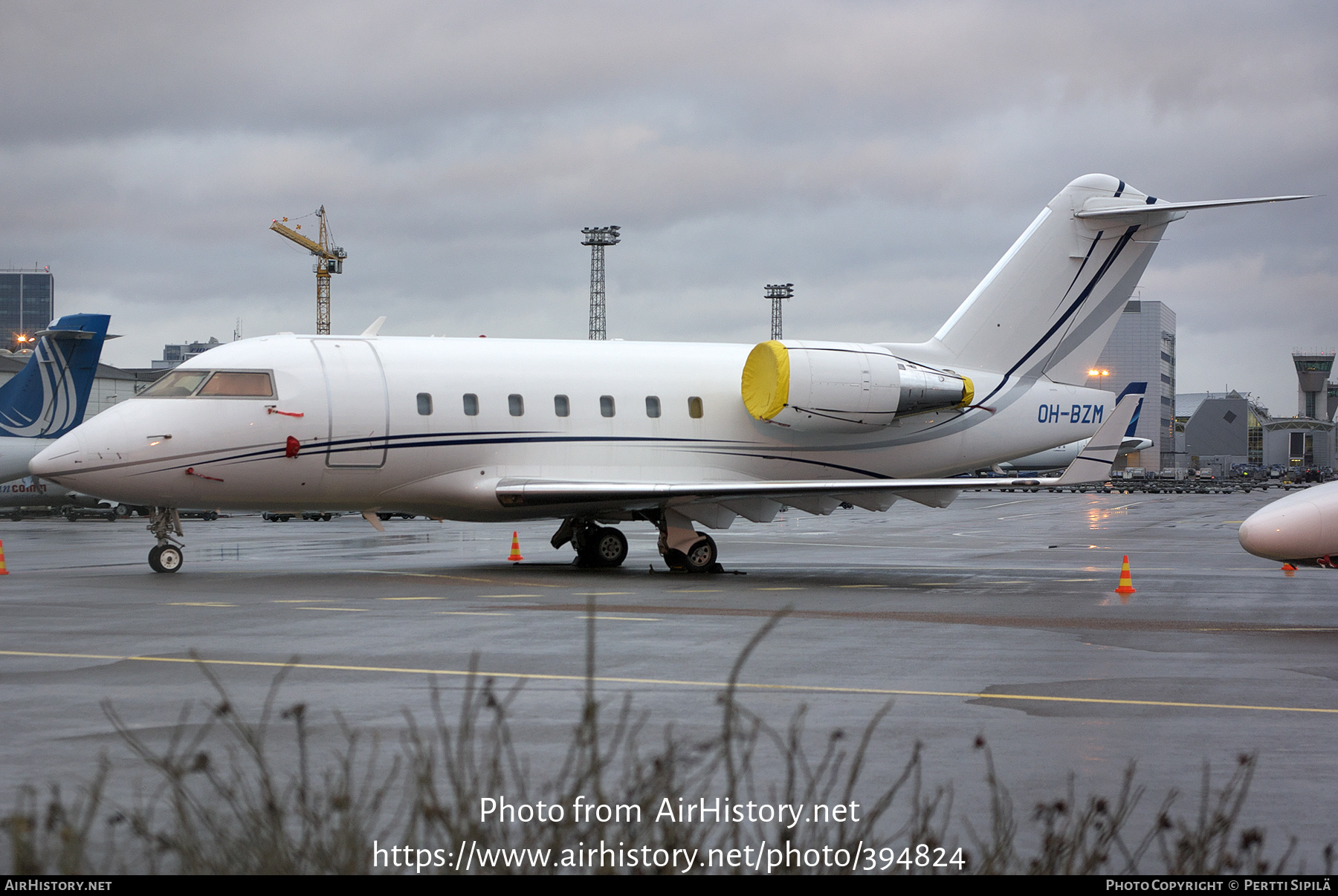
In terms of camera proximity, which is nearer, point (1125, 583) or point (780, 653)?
point (780, 653)

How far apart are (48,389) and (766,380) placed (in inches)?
1006

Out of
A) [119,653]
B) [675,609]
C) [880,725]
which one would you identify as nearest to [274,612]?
[119,653]

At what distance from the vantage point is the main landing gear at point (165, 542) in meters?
19.7

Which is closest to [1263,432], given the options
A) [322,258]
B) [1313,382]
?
[1313,382]

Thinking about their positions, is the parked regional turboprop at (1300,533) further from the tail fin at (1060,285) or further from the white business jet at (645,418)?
the tail fin at (1060,285)

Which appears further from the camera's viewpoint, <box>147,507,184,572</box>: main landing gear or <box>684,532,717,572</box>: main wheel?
<box>684,532,717,572</box>: main wheel

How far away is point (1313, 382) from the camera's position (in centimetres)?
19025

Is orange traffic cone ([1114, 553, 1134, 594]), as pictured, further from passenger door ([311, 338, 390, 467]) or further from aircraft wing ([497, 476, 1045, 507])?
passenger door ([311, 338, 390, 467])

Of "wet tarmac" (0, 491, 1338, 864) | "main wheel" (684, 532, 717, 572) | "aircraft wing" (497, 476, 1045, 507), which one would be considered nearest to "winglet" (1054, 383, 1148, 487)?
"wet tarmac" (0, 491, 1338, 864)

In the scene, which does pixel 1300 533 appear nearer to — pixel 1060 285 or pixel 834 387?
pixel 834 387

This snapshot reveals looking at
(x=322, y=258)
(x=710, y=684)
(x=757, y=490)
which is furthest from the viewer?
(x=322, y=258)

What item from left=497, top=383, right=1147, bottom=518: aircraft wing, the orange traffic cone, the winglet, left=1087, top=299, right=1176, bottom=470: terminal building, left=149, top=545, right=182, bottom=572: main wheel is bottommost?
the orange traffic cone

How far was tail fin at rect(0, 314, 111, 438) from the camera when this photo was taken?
35.9 metres

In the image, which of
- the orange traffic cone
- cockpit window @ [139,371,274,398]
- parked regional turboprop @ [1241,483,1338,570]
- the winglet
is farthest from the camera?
cockpit window @ [139,371,274,398]
